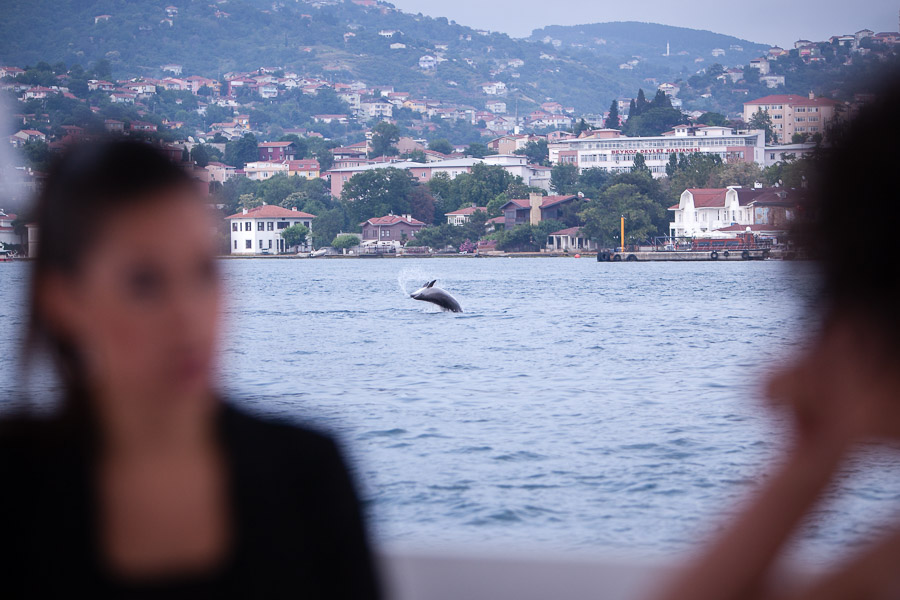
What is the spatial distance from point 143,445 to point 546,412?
11687 mm

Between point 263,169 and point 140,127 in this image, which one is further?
point 263,169

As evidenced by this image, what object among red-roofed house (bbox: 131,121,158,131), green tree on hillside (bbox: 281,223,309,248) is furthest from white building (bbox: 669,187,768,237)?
red-roofed house (bbox: 131,121,158,131)

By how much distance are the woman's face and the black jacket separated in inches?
3.0

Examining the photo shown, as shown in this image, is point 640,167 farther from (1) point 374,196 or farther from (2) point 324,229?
(2) point 324,229

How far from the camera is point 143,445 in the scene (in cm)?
60

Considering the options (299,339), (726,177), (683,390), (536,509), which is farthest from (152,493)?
(726,177)

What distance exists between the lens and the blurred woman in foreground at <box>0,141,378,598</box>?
0.59 metres

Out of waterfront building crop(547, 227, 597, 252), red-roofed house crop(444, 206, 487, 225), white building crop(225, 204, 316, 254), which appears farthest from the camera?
red-roofed house crop(444, 206, 487, 225)

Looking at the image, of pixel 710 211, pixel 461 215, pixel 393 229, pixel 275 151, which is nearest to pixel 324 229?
pixel 393 229

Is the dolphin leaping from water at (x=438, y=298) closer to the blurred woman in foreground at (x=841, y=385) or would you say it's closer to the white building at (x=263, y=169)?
the blurred woman in foreground at (x=841, y=385)

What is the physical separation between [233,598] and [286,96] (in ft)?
597

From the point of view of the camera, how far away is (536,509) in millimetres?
7445

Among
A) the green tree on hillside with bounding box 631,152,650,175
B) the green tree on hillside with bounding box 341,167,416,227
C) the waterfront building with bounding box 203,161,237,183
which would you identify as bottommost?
the waterfront building with bounding box 203,161,237,183

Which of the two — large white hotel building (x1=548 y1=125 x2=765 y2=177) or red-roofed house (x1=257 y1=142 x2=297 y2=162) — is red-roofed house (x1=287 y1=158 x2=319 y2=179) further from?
large white hotel building (x1=548 y1=125 x2=765 y2=177)
